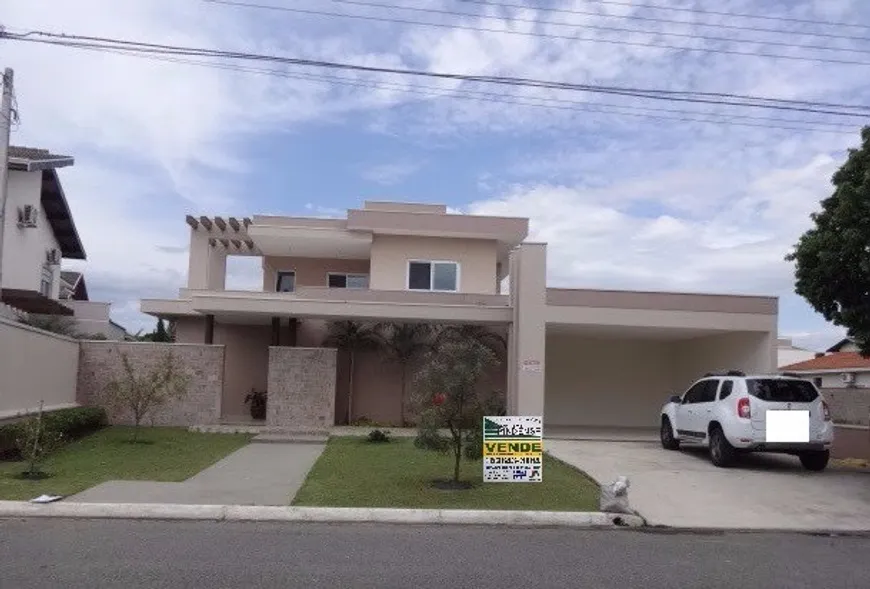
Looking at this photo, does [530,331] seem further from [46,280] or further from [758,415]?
[46,280]

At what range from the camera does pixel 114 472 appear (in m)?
13.2

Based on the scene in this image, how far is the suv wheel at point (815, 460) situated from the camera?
49.3 ft

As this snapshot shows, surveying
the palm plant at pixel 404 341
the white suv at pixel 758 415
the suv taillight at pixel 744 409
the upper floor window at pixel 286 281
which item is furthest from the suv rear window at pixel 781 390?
the upper floor window at pixel 286 281

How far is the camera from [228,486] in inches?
486

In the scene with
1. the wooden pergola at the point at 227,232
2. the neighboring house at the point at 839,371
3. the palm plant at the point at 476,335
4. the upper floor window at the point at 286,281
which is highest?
the wooden pergola at the point at 227,232

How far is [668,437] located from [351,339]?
9.22m

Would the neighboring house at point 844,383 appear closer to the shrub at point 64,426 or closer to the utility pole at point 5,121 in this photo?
the shrub at point 64,426

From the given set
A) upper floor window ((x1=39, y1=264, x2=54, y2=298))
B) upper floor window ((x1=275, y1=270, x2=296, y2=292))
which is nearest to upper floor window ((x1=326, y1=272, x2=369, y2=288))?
Answer: upper floor window ((x1=275, y1=270, x2=296, y2=292))

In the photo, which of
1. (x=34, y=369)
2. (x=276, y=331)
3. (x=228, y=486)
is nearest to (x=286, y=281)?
(x=276, y=331)

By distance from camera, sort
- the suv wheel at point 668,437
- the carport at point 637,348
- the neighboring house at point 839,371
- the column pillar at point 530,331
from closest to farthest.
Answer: the suv wheel at point 668,437 < the column pillar at point 530,331 < the carport at point 637,348 < the neighboring house at point 839,371

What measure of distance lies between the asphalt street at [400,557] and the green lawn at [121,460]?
217 cm

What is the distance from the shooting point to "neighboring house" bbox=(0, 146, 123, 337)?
2645 centimetres

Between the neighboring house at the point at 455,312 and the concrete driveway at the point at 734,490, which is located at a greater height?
the neighboring house at the point at 455,312

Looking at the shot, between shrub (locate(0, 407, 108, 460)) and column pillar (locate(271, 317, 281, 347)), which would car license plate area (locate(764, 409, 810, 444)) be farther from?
column pillar (locate(271, 317, 281, 347))
